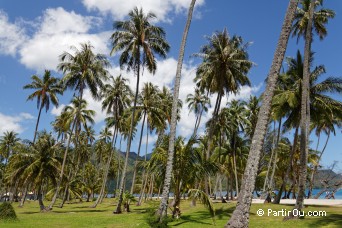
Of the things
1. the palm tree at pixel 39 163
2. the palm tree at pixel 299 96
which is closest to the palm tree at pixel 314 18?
the palm tree at pixel 299 96

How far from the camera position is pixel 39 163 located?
3650 cm

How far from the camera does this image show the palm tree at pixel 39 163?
3628cm

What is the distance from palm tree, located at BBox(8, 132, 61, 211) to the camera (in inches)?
1428

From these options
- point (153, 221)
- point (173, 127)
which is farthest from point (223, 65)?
point (153, 221)

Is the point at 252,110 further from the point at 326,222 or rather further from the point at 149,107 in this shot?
Result: the point at 326,222

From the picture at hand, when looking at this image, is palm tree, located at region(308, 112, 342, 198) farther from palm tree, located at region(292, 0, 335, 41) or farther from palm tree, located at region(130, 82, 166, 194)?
palm tree, located at region(130, 82, 166, 194)

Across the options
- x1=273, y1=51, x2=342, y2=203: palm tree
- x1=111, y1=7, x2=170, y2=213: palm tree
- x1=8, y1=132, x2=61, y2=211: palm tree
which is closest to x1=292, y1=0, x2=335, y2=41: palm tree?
x1=273, y1=51, x2=342, y2=203: palm tree

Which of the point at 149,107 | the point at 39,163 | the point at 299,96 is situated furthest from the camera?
the point at 149,107

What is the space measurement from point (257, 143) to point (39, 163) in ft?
99.6

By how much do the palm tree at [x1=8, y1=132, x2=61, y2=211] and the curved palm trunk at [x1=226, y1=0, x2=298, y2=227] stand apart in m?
29.6

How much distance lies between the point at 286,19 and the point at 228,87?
22.0 meters

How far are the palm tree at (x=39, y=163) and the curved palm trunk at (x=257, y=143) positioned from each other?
29.6 metres

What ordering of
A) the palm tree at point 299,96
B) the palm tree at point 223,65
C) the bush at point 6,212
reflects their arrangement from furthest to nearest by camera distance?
1. the palm tree at point 223,65
2. the palm tree at point 299,96
3. the bush at point 6,212

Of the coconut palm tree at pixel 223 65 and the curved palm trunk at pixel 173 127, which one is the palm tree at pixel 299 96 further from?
the curved palm trunk at pixel 173 127
